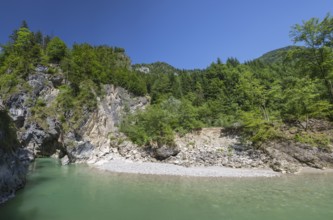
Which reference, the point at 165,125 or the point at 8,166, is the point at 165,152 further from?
the point at 8,166

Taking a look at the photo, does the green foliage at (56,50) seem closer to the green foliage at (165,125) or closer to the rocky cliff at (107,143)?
the rocky cliff at (107,143)

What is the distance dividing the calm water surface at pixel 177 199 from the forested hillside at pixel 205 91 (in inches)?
324

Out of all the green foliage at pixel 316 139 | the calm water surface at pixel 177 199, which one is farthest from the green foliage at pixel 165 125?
the green foliage at pixel 316 139

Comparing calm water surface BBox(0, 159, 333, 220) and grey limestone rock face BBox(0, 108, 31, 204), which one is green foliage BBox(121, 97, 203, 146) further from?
grey limestone rock face BBox(0, 108, 31, 204)

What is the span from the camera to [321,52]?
81.8 ft

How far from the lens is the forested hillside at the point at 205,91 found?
23922 millimetres

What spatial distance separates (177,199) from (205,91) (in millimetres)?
43080

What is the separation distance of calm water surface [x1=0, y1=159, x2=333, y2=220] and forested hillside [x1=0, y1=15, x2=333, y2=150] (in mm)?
8228

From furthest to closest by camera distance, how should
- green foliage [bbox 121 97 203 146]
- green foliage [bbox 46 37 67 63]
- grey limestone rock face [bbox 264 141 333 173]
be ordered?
green foliage [bbox 46 37 67 63] < green foliage [bbox 121 97 203 146] < grey limestone rock face [bbox 264 141 333 173]

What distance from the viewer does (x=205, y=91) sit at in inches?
2136

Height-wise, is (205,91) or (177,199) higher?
(205,91)

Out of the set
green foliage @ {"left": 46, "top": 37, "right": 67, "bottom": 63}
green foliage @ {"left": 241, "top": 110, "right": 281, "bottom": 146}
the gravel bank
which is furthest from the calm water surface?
green foliage @ {"left": 46, "top": 37, "right": 67, "bottom": 63}

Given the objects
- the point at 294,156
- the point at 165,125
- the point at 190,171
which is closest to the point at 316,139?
the point at 294,156

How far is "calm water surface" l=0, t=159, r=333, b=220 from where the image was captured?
35.2 ft
